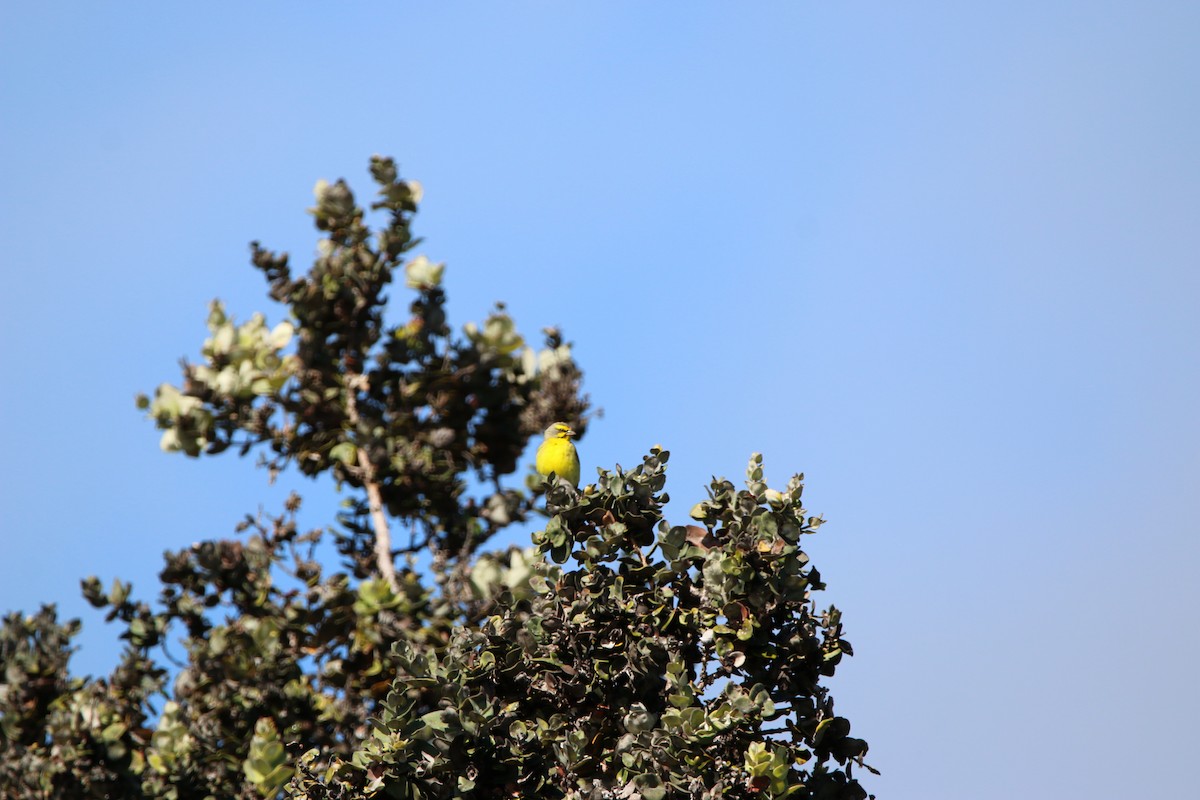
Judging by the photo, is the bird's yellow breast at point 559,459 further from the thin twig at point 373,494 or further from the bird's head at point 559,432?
the thin twig at point 373,494

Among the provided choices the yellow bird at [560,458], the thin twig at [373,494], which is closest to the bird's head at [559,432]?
the yellow bird at [560,458]

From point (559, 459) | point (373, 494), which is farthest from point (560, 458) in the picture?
point (373, 494)

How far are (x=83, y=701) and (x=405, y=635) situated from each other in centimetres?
301

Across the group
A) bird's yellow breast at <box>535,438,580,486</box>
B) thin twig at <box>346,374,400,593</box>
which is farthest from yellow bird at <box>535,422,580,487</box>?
thin twig at <box>346,374,400,593</box>

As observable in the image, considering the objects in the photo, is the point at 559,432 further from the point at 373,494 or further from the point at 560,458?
the point at 373,494

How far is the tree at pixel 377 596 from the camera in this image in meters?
5.94

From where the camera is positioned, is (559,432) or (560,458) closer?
(560,458)

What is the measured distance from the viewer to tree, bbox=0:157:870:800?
5938mm

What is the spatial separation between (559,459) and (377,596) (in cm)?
184

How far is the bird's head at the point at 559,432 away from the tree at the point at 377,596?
1.50 ft

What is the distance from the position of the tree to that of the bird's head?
46 centimetres

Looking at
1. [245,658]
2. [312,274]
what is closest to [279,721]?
[245,658]

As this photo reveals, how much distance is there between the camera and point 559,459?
10.1 metres

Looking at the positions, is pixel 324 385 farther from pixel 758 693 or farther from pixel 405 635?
pixel 758 693
